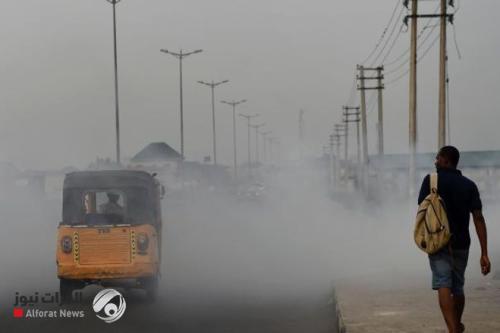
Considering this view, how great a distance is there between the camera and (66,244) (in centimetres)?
1522

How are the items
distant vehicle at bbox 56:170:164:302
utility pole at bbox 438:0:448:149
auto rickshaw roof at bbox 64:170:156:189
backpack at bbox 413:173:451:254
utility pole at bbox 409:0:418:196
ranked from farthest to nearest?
utility pole at bbox 409:0:418:196 → utility pole at bbox 438:0:448:149 → auto rickshaw roof at bbox 64:170:156:189 → distant vehicle at bbox 56:170:164:302 → backpack at bbox 413:173:451:254

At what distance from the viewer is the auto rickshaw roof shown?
16375 millimetres

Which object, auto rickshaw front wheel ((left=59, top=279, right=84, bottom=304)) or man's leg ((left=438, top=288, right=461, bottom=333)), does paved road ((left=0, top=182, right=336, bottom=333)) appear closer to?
auto rickshaw front wheel ((left=59, top=279, right=84, bottom=304))

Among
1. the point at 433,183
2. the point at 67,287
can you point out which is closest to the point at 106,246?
the point at 67,287

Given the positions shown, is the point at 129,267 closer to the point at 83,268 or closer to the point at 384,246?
the point at 83,268

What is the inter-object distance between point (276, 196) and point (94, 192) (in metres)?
60.3

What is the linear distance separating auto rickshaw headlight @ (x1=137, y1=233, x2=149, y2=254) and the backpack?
23.0 ft

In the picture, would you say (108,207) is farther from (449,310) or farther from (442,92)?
(442,92)

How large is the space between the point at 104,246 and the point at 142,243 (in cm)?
62

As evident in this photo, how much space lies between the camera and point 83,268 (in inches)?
594

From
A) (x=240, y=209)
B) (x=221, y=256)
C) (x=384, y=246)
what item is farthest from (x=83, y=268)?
(x=240, y=209)

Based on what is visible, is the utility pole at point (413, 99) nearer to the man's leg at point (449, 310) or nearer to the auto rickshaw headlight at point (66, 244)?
the auto rickshaw headlight at point (66, 244)

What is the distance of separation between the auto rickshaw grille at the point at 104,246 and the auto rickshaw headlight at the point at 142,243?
0.58ft

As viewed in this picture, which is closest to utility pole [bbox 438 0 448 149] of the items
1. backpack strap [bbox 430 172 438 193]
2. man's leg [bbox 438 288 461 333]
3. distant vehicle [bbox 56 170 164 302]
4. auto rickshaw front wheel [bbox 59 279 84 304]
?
distant vehicle [bbox 56 170 164 302]
